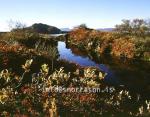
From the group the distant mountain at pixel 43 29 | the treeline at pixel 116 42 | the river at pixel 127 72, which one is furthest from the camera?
the distant mountain at pixel 43 29

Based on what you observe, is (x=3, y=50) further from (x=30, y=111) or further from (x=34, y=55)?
(x=30, y=111)

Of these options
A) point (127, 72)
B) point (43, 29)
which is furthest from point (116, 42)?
point (43, 29)

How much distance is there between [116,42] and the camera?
56312mm

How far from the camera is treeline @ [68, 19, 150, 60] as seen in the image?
49.7 m

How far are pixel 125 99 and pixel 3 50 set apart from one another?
10.8 m

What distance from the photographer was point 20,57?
1065 inches

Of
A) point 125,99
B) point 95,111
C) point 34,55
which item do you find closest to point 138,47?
point 34,55

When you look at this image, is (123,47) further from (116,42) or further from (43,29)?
(43,29)

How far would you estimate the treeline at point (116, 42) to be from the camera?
49.7m

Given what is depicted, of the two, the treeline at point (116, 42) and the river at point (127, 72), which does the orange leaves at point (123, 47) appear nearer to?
the treeline at point (116, 42)

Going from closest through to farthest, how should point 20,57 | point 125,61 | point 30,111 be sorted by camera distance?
point 30,111
point 20,57
point 125,61

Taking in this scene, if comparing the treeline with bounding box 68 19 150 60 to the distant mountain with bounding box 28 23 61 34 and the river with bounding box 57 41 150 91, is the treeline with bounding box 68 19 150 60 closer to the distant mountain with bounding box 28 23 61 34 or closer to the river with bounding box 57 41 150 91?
the river with bounding box 57 41 150 91

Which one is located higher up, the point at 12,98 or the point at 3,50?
the point at 3,50

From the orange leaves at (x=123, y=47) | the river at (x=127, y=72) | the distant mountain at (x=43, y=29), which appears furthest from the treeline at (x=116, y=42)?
the distant mountain at (x=43, y=29)
